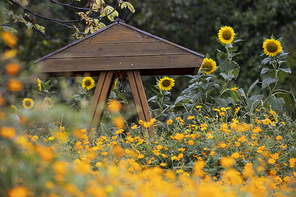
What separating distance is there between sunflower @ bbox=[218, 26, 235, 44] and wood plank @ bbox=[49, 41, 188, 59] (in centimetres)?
117

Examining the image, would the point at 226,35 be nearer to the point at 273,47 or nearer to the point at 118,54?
→ the point at 273,47

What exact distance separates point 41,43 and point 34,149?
7.68 meters

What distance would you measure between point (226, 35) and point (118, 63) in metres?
1.62

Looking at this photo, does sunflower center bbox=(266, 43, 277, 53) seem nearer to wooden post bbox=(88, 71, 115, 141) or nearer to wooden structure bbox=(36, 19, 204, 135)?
wooden structure bbox=(36, 19, 204, 135)

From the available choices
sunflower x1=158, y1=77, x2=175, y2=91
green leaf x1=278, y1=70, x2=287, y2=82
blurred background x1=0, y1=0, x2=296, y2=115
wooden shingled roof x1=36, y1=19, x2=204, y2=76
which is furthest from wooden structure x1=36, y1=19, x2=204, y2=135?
blurred background x1=0, y1=0, x2=296, y2=115

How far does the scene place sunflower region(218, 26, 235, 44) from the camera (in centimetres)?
390

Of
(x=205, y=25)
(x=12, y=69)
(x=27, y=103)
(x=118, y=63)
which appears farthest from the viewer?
(x=205, y=25)

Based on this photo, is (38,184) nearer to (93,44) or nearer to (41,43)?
(93,44)

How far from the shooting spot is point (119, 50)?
3064mm

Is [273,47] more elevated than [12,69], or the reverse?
[273,47]

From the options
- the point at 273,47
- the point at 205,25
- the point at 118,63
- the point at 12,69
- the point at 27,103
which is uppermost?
the point at 205,25

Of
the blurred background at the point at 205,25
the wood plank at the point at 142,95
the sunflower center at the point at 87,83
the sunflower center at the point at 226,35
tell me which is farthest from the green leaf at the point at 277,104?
the blurred background at the point at 205,25

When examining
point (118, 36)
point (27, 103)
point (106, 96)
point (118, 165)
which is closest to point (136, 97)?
point (106, 96)

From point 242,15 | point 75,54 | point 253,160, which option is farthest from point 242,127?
point 242,15
